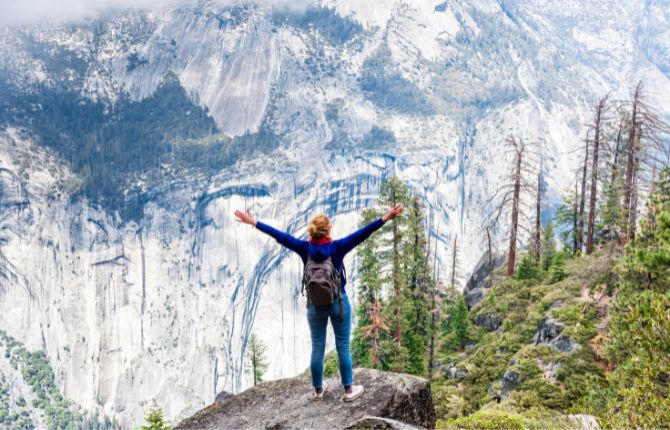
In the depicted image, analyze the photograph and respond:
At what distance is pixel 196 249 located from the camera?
148500mm

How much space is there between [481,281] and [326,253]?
33.9 meters

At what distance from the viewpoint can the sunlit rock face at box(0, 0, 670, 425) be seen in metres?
131

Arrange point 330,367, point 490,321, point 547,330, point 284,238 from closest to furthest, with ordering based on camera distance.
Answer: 1. point 284,238
2. point 547,330
3. point 490,321
4. point 330,367

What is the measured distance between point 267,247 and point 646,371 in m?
139

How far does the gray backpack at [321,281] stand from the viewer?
701cm

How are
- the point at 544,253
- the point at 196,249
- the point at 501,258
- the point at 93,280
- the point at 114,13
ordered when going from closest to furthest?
the point at 544,253 < the point at 501,258 < the point at 93,280 < the point at 196,249 < the point at 114,13

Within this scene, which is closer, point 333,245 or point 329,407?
point 333,245

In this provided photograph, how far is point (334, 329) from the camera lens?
773cm

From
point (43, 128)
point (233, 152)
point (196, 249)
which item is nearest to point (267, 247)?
point (196, 249)

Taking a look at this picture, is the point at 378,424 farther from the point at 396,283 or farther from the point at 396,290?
the point at 396,290

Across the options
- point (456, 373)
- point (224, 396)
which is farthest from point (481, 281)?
point (224, 396)

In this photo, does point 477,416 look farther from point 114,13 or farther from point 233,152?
point 114,13

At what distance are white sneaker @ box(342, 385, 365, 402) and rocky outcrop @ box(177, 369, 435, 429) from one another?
7cm

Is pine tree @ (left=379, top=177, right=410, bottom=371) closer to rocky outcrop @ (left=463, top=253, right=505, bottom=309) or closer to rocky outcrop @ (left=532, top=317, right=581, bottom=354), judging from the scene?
rocky outcrop @ (left=532, top=317, right=581, bottom=354)
